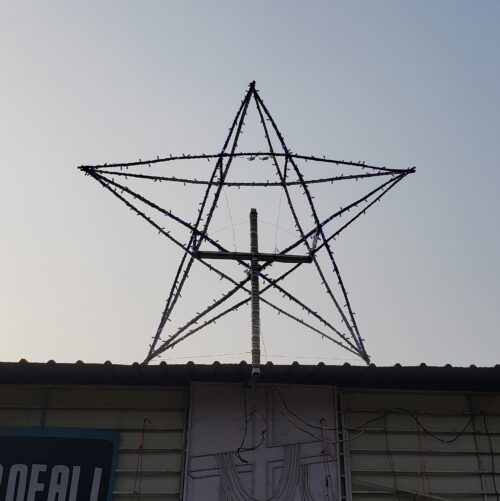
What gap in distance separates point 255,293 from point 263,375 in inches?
100

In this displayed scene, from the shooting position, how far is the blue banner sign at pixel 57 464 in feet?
34.8

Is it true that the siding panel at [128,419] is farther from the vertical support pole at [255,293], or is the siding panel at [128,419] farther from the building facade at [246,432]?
the vertical support pole at [255,293]

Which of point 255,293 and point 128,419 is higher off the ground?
point 255,293

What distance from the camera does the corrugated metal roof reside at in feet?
35.6

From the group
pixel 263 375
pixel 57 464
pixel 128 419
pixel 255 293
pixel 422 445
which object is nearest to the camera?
pixel 57 464

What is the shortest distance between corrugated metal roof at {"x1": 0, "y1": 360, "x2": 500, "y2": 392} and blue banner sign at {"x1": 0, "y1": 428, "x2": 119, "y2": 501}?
35.4 inches

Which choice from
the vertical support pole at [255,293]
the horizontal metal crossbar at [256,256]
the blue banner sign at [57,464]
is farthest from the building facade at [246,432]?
the horizontal metal crossbar at [256,256]

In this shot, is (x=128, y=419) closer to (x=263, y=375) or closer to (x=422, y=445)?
(x=263, y=375)

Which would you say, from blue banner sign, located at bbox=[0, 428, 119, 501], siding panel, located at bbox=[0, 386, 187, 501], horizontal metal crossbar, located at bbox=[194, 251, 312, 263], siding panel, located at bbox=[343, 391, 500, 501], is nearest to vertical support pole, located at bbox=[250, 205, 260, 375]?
horizontal metal crossbar, located at bbox=[194, 251, 312, 263]

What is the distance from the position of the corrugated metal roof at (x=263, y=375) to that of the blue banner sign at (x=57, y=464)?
2.95 feet

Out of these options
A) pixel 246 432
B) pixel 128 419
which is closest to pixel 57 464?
pixel 128 419

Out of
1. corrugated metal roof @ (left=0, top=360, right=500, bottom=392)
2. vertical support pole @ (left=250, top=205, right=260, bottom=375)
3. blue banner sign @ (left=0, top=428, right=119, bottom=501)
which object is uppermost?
vertical support pole @ (left=250, top=205, right=260, bottom=375)

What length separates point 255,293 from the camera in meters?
13.4

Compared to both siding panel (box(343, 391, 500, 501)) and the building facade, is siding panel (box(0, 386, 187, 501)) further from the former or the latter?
siding panel (box(343, 391, 500, 501))
